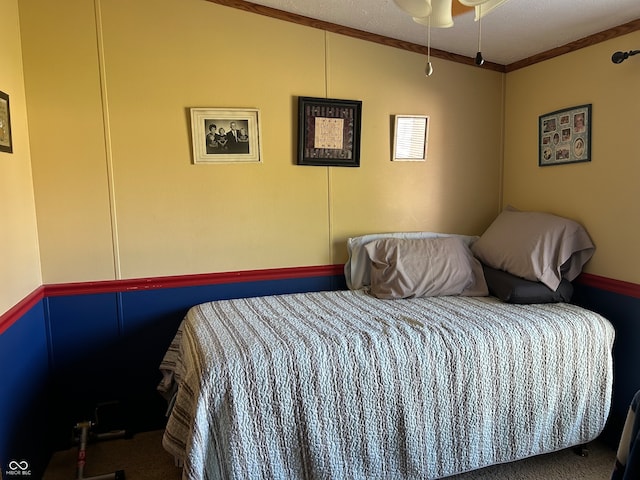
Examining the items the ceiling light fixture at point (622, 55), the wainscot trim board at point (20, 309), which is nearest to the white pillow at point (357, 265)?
the ceiling light fixture at point (622, 55)

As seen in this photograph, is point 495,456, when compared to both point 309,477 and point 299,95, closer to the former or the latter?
point 309,477

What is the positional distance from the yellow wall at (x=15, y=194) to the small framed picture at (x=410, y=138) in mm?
1993

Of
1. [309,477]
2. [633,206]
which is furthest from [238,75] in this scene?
[633,206]

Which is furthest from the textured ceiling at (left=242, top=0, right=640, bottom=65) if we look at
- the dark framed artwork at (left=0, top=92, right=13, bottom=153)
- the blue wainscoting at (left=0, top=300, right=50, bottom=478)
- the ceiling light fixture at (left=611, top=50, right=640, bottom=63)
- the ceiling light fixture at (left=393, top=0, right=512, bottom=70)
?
the blue wainscoting at (left=0, top=300, right=50, bottom=478)

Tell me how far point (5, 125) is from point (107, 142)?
18.5 inches

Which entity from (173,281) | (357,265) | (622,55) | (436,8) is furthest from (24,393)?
(622,55)

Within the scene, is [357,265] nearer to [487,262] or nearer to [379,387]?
[487,262]

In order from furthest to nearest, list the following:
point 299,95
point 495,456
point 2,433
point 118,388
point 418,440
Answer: point 299,95 → point 118,388 → point 495,456 → point 418,440 → point 2,433

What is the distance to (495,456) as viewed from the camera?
1.90 m

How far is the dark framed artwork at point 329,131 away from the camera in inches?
99.8

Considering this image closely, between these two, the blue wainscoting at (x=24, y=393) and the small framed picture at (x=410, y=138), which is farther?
the small framed picture at (x=410, y=138)

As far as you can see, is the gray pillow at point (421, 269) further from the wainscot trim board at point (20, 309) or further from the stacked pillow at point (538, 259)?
the wainscot trim board at point (20, 309)

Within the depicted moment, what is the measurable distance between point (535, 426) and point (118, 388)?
2.10 meters

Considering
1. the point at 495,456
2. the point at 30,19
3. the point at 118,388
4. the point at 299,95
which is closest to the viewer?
the point at 495,456
